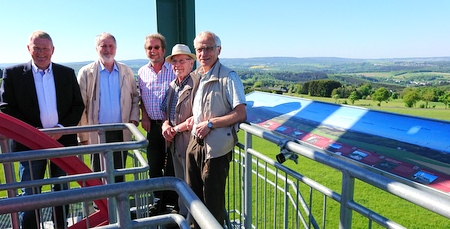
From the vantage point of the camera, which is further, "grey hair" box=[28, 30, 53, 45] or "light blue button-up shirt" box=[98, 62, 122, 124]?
"light blue button-up shirt" box=[98, 62, 122, 124]

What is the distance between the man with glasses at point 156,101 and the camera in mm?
3223

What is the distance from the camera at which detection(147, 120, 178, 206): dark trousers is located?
3365mm

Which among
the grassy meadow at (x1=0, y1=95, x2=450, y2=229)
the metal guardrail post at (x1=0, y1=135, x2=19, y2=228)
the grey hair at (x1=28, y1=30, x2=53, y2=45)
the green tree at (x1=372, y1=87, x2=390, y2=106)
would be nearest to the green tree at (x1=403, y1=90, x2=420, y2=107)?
the grassy meadow at (x1=0, y1=95, x2=450, y2=229)

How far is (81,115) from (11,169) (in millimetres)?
881

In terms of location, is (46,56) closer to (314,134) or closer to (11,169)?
(11,169)

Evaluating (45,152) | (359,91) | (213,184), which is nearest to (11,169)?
(45,152)

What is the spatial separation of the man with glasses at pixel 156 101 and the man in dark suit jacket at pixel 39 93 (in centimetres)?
71

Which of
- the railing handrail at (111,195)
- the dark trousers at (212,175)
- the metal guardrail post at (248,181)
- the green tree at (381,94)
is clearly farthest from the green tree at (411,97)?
the railing handrail at (111,195)

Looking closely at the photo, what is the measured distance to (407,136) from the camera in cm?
190

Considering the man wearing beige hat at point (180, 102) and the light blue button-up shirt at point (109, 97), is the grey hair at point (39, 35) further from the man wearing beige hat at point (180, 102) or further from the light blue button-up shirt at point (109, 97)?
the man wearing beige hat at point (180, 102)

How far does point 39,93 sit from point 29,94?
0.08 metres

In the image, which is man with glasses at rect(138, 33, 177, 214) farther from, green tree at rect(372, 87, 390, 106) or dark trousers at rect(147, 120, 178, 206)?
green tree at rect(372, 87, 390, 106)

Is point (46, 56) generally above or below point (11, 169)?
above

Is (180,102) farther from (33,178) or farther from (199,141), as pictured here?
(33,178)
